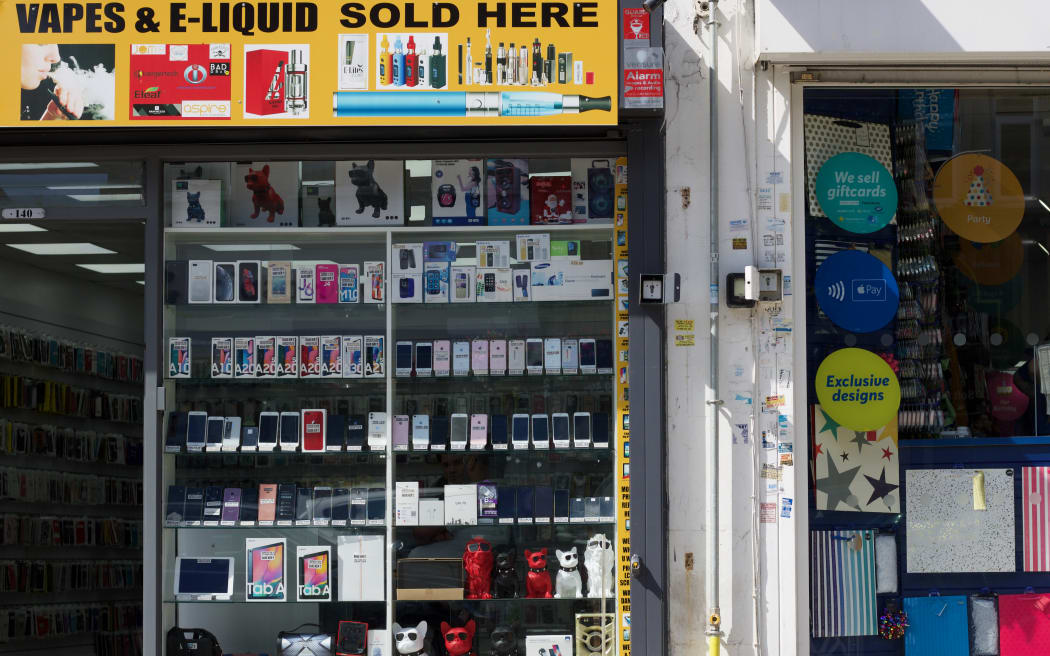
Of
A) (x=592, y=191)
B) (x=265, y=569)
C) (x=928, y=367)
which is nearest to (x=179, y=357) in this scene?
(x=265, y=569)

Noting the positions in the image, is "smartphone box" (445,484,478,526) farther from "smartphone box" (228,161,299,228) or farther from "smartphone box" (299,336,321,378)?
"smartphone box" (228,161,299,228)

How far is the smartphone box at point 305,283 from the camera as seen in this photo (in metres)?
5.36

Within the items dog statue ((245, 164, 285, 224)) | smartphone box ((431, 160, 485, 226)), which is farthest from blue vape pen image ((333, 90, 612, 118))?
dog statue ((245, 164, 285, 224))

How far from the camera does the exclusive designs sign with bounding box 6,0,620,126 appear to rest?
477 cm

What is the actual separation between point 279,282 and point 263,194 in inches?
18.1

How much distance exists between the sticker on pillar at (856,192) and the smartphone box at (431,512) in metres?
2.43

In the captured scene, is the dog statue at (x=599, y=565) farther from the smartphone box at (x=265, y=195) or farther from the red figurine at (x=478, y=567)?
the smartphone box at (x=265, y=195)

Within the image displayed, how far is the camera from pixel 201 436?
529 centimetres

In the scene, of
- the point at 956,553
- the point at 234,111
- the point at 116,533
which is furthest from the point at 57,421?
the point at 956,553

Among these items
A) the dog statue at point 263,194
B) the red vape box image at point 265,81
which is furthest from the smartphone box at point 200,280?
the red vape box image at point 265,81

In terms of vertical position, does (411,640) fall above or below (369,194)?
below

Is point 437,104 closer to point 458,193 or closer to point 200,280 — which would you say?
point 458,193

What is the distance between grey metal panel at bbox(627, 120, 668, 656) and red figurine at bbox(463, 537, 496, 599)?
2.58ft

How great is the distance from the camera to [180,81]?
480cm
